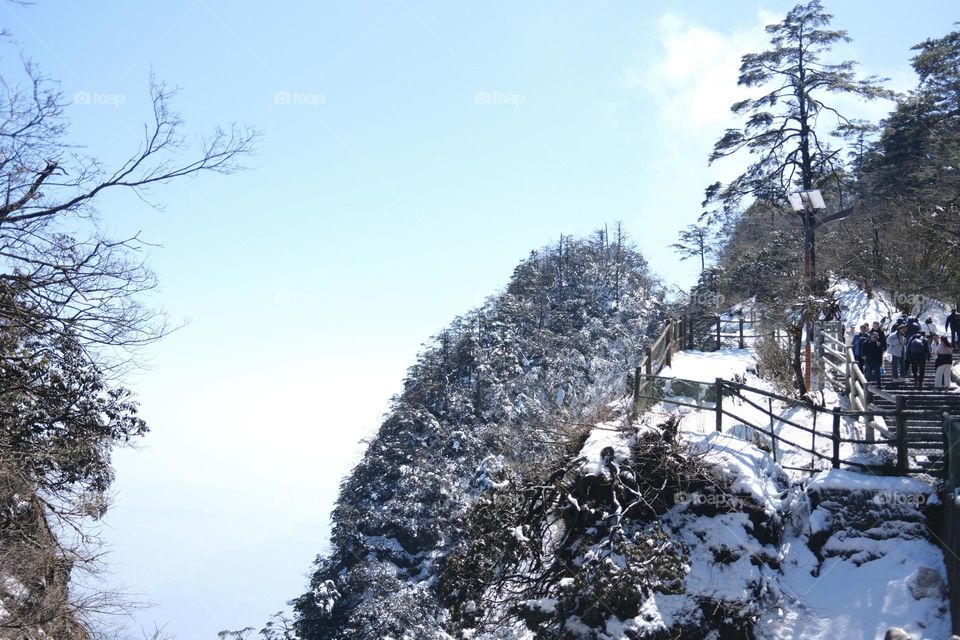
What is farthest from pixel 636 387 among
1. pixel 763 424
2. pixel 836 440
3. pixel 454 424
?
pixel 454 424

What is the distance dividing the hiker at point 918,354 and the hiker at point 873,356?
2.11 feet

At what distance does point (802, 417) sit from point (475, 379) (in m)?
→ 46.5

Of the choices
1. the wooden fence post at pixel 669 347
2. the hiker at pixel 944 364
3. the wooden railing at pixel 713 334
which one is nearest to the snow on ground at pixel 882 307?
the wooden railing at pixel 713 334

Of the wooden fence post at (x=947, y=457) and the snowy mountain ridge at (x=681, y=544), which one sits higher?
the wooden fence post at (x=947, y=457)

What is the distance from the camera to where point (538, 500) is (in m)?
12.0

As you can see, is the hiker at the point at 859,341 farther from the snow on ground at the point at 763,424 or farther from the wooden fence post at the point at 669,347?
the wooden fence post at the point at 669,347

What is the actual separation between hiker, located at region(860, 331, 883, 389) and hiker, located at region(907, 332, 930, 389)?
2.11 feet

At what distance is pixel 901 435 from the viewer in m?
10.8

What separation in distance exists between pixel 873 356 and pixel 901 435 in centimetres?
626

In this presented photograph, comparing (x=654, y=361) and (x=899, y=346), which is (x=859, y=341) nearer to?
(x=899, y=346)

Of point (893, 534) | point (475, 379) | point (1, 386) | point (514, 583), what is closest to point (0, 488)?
point (1, 386)

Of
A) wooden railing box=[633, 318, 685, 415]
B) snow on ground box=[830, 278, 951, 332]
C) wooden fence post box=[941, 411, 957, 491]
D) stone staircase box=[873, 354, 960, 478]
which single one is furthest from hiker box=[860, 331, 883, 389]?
snow on ground box=[830, 278, 951, 332]

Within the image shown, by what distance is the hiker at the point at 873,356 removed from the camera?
1627 centimetres

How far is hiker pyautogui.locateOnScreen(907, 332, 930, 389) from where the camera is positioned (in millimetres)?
15703
